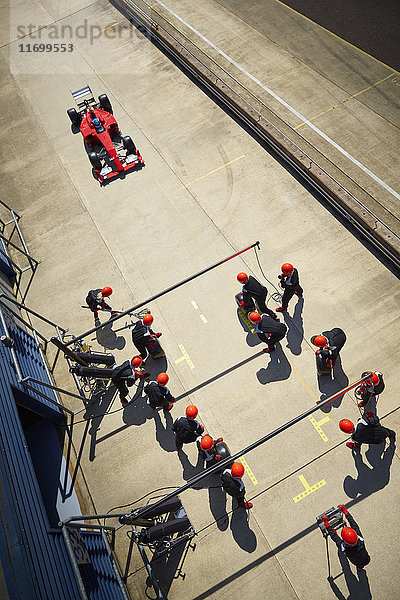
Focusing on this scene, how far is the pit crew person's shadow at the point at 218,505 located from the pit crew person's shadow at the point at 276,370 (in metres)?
2.74

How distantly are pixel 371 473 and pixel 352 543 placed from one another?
1947mm

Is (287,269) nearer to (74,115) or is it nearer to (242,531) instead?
(242,531)

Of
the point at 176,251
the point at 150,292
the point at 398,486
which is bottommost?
the point at 398,486

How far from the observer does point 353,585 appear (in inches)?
322

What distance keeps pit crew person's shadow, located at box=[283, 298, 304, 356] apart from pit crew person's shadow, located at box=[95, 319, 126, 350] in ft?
14.9

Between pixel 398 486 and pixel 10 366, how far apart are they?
28.8ft

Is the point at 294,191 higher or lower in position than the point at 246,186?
lower

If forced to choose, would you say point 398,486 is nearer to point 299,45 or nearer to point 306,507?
point 306,507

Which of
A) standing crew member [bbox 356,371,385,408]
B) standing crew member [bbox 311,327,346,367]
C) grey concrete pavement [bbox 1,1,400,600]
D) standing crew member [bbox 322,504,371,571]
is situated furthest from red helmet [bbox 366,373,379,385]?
standing crew member [bbox 322,504,371,571]

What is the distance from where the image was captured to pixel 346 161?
1434 cm

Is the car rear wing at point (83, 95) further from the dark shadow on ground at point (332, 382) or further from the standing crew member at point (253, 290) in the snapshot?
the dark shadow on ground at point (332, 382)

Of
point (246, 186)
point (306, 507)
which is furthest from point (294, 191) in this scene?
point (306, 507)

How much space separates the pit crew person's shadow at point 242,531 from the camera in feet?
28.9
